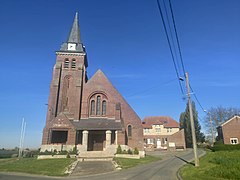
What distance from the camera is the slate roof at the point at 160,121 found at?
5531 centimetres

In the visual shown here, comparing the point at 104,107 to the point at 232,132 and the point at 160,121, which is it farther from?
the point at 232,132

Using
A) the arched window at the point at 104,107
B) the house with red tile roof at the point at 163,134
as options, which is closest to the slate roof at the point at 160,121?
the house with red tile roof at the point at 163,134

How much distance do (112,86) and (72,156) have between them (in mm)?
15162

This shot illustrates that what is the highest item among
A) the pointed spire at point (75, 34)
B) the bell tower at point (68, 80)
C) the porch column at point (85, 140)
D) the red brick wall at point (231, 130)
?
the pointed spire at point (75, 34)

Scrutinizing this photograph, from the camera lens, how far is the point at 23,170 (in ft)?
57.3

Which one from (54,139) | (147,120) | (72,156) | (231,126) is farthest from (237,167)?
(147,120)

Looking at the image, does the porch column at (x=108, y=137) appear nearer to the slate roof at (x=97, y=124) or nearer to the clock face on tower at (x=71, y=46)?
the slate roof at (x=97, y=124)

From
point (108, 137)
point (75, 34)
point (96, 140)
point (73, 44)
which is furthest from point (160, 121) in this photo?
point (75, 34)

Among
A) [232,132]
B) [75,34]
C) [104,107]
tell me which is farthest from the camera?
[232,132]

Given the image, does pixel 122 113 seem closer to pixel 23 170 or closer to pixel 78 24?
pixel 23 170

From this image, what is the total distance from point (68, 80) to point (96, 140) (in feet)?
41.0

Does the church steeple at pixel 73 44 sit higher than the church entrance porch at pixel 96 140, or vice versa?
the church steeple at pixel 73 44

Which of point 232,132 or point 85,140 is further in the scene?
point 232,132

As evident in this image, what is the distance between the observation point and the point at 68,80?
37344 millimetres
